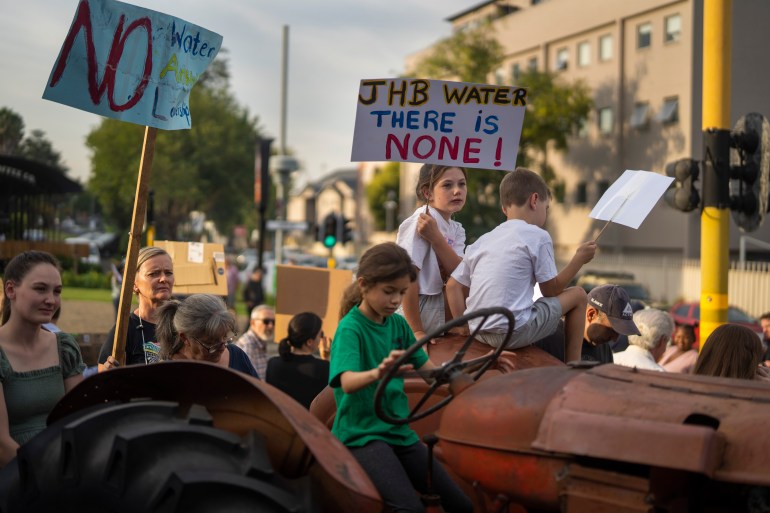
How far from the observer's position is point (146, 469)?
3.18 metres

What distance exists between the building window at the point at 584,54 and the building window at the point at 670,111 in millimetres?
6695

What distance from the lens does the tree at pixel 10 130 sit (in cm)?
3572

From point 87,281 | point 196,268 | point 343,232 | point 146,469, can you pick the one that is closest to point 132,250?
point 146,469

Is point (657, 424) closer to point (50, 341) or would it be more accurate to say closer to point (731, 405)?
point (731, 405)

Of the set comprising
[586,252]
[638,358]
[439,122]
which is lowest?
[638,358]

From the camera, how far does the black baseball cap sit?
6.38 m

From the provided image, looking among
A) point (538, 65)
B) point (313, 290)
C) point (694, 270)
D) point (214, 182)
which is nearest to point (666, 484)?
point (313, 290)

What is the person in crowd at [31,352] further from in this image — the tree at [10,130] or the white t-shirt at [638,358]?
the tree at [10,130]

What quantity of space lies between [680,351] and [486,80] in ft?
143

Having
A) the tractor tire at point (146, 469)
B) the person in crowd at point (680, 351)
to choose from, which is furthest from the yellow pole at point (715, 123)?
the tractor tire at point (146, 469)

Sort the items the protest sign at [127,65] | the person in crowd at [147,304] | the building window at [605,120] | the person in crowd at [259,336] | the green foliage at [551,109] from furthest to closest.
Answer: the building window at [605,120], the green foliage at [551,109], the person in crowd at [259,336], the person in crowd at [147,304], the protest sign at [127,65]

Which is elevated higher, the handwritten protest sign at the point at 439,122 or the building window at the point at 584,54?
the building window at the point at 584,54

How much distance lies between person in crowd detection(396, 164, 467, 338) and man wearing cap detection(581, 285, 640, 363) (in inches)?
43.2

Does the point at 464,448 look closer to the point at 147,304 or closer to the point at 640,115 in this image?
the point at 147,304
